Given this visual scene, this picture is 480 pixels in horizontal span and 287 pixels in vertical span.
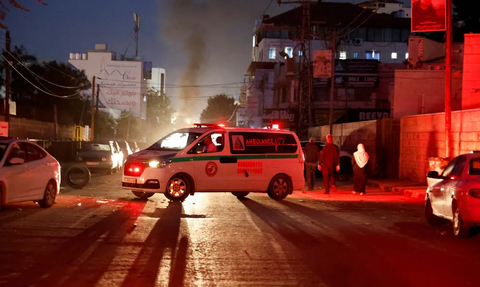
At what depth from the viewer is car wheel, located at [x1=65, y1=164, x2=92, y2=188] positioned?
19.9m

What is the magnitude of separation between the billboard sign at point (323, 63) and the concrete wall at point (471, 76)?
13.6 meters

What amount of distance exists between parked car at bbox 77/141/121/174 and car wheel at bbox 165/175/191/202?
13439 millimetres

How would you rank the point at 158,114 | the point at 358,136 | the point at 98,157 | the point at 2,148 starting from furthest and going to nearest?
the point at 158,114, the point at 358,136, the point at 98,157, the point at 2,148

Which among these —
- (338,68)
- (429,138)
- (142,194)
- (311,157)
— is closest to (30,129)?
(311,157)

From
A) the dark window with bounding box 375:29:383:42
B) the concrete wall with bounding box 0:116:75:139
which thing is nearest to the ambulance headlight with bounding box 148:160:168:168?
the concrete wall with bounding box 0:116:75:139

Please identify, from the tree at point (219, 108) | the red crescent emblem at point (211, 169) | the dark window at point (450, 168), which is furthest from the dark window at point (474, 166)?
the tree at point (219, 108)

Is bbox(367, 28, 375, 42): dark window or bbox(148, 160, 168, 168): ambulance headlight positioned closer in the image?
bbox(148, 160, 168, 168): ambulance headlight

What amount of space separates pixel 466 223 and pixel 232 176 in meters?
6.91

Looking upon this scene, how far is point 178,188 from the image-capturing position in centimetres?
1501

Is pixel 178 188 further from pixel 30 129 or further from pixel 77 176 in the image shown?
pixel 30 129

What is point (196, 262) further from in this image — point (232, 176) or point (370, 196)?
point (370, 196)

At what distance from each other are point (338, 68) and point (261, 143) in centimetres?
5192

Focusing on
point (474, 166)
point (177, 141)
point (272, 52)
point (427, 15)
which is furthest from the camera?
point (272, 52)

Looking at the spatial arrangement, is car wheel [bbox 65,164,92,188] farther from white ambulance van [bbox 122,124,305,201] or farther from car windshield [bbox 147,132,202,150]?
car windshield [bbox 147,132,202,150]
